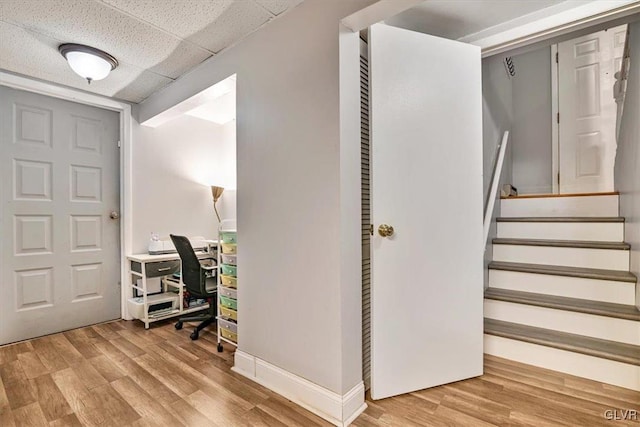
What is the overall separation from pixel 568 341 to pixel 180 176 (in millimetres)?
3715

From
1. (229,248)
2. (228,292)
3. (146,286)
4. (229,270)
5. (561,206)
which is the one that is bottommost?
(146,286)

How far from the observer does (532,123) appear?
3.80m

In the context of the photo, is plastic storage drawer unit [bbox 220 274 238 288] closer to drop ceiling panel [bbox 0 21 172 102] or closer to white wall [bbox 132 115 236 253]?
white wall [bbox 132 115 236 253]

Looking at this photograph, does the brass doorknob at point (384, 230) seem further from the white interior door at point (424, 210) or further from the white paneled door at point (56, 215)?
the white paneled door at point (56, 215)

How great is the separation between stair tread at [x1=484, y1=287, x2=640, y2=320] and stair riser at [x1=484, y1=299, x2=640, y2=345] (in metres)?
0.04

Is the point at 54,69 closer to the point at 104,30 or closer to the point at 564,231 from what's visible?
the point at 104,30

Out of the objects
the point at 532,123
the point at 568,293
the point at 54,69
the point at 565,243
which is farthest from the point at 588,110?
the point at 54,69

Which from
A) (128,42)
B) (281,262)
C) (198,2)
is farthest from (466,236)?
(128,42)

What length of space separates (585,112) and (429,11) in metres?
2.96

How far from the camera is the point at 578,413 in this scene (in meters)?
1.50

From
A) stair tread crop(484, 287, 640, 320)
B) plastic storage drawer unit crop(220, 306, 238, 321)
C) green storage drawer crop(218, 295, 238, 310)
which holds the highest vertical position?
stair tread crop(484, 287, 640, 320)

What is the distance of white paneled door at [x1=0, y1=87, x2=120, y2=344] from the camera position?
2.49 m

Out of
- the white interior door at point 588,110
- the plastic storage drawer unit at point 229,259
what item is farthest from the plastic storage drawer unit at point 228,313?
the white interior door at point 588,110

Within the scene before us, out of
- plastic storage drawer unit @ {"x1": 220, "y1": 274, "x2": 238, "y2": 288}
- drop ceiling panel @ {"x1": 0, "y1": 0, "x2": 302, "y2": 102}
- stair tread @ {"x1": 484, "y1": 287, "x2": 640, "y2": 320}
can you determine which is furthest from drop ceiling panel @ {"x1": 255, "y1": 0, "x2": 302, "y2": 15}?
stair tread @ {"x1": 484, "y1": 287, "x2": 640, "y2": 320}
